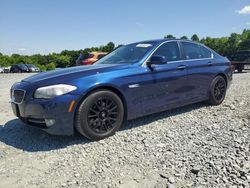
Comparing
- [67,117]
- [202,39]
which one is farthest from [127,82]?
[202,39]

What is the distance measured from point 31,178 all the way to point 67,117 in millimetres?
975

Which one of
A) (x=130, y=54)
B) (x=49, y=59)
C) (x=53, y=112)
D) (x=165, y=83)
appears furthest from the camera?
(x=49, y=59)

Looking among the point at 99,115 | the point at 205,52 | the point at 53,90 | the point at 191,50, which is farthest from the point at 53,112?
A: the point at 205,52

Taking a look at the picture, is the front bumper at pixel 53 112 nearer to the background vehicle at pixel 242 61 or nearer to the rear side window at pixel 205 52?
the rear side window at pixel 205 52

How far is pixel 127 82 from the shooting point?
4.24 m

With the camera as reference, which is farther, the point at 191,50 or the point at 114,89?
the point at 191,50

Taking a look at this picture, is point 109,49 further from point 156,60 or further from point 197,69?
point 156,60

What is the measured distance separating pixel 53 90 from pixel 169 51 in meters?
2.44

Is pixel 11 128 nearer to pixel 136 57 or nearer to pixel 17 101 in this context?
pixel 17 101

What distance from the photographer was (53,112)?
12.1ft

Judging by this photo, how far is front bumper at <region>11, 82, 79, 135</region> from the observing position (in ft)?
12.1

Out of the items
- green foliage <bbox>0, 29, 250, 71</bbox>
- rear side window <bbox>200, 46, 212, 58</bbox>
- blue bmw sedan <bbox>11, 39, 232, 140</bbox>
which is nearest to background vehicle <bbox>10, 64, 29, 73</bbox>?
green foliage <bbox>0, 29, 250, 71</bbox>

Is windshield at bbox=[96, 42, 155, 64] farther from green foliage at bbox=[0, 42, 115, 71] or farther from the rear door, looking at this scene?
green foliage at bbox=[0, 42, 115, 71]

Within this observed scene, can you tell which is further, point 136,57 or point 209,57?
point 209,57
